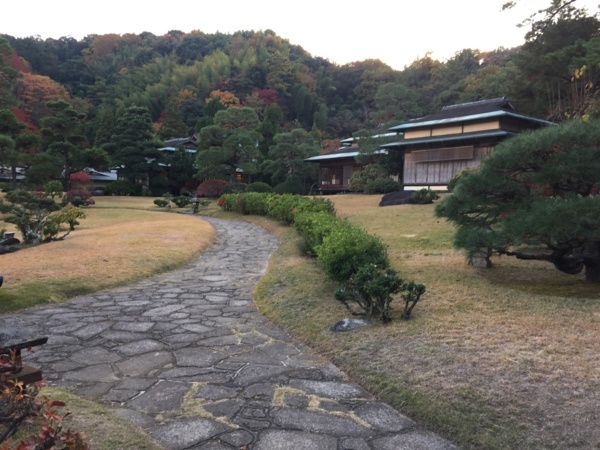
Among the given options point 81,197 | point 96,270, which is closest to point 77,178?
point 81,197

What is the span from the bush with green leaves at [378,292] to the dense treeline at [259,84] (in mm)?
9553

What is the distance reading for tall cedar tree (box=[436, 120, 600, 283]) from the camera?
17.6 ft

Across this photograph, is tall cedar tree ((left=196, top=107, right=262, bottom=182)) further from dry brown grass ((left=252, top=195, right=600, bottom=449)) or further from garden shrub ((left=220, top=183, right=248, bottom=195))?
dry brown grass ((left=252, top=195, right=600, bottom=449))

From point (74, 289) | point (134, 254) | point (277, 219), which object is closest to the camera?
point (74, 289)

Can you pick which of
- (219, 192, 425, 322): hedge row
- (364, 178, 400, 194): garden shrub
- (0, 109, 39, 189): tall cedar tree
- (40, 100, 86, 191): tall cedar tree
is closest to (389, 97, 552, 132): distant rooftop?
(364, 178, 400, 194): garden shrub

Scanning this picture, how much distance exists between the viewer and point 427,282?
6.80m

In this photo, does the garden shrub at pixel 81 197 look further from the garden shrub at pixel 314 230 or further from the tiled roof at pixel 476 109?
the tiled roof at pixel 476 109

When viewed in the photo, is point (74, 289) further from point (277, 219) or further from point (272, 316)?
point (277, 219)

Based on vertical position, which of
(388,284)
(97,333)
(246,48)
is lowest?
(97,333)

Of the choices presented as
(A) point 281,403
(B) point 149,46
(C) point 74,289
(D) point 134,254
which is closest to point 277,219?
(D) point 134,254

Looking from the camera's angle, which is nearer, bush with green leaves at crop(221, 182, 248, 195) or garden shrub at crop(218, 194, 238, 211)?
garden shrub at crop(218, 194, 238, 211)

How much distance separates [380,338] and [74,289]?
5.41 m

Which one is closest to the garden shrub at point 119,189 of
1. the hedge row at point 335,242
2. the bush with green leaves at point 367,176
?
the bush with green leaves at point 367,176

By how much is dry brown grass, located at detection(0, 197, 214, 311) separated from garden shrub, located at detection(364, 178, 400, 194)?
565 inches
